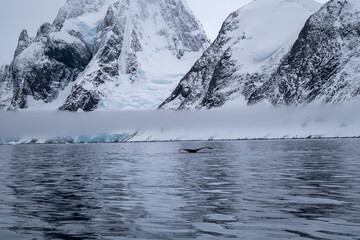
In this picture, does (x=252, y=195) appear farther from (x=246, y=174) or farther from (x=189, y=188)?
(x=246, y=174)

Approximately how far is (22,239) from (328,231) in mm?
9367

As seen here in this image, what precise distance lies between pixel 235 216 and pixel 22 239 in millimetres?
7555

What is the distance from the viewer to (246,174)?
3456 centimetres

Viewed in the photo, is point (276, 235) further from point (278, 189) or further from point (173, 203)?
point (278, 189)

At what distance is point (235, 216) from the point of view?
57.5ft

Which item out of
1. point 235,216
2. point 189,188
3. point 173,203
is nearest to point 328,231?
point 235,216

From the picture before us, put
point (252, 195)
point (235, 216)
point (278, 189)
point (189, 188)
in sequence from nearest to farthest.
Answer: point (235, 216), point (252, 195), point (278, 189), point (189, 188)

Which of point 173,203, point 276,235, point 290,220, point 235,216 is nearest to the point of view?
point 276,235

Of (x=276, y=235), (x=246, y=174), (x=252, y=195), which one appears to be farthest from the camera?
(x=246, y=174)

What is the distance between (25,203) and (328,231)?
13934mm

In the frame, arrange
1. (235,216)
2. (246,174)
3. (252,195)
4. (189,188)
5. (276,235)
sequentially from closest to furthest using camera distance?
(276,235) < (235,216) < (252,195) < (189,188) < (246,174)

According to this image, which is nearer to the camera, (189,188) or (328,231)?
(328,231)

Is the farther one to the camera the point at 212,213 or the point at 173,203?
the point at 173,203

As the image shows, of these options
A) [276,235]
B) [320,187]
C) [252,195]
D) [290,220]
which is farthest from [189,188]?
[276,235]
